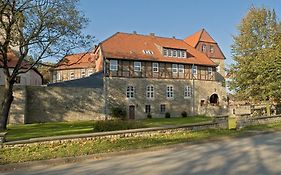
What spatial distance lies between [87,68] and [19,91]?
25.7 m

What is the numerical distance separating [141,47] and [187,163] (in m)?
31.5

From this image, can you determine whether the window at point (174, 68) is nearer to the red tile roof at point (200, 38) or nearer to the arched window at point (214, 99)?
the arched window at point (214, 99)

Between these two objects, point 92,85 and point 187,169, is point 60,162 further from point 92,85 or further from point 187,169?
point 92,85

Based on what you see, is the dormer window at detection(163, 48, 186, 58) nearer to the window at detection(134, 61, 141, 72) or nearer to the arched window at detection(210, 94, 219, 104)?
the window at detection(134, 61, 141, 72)

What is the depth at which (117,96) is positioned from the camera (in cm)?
3447

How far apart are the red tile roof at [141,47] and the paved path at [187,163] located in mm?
25052

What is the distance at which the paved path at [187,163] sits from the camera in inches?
294

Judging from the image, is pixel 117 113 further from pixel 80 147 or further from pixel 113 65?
pixel 80 147

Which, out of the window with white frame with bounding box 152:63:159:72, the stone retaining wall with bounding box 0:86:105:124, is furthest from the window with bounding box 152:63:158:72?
the stone retaining wall with bounding box 0:86:105:124

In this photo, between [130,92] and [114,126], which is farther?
[130,92]

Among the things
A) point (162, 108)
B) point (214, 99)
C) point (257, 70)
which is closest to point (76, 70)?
point (162, 108)

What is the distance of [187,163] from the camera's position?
8492 millimetres

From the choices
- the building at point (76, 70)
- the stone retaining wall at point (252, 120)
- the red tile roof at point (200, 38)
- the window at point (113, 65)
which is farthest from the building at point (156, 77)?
the stone retaining wall at point (252, 120)

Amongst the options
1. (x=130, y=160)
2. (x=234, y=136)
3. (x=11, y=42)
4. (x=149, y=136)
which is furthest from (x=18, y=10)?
(x=234, y=136)
